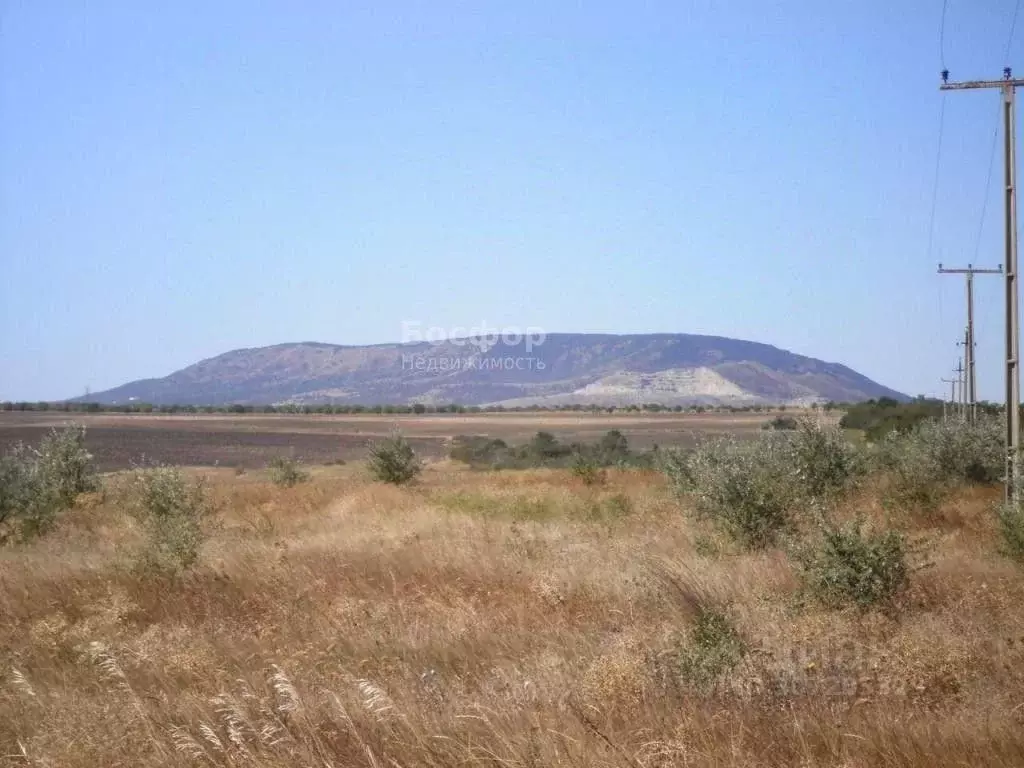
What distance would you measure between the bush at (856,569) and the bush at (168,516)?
741 cm

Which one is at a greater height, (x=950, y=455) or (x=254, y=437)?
(x=950, y=455)

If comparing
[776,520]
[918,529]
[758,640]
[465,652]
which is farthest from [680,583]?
[918,529]

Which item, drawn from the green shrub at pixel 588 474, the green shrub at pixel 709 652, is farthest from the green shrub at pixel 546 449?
the green shrub at pixel 709 652

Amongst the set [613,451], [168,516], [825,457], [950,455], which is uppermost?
[825,457]

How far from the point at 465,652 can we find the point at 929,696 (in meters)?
3.37

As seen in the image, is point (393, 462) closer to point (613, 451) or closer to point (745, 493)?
point (613, 451)

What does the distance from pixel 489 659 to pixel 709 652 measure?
1845 mm

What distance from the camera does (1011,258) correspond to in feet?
58.1

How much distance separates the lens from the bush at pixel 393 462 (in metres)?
35.7

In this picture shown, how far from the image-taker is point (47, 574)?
437 inches

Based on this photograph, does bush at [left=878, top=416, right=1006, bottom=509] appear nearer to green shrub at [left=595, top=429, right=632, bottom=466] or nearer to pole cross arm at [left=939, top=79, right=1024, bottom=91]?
pole cross arm at [left=939, top=79, right=1024, bottom=91]

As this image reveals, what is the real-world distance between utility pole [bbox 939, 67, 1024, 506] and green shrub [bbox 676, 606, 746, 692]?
37.4 ft

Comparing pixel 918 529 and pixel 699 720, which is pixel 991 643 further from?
pixel 918 529

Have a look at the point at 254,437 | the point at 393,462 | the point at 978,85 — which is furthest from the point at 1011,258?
the point at 254,437
